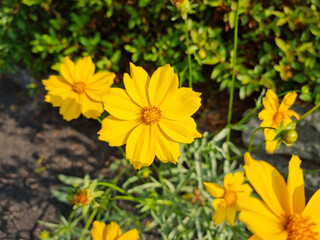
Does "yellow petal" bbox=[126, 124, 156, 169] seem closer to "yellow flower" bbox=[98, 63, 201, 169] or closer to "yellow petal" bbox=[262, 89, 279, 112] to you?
"yellow flower" bbox=[98, 63, 201, 169]

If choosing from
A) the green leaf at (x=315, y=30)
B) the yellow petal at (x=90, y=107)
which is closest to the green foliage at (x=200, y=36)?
the green leaf at (x=315, y=30)

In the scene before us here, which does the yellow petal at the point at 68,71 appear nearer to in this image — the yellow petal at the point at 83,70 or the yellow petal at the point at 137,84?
the yellow petal at the point at 83,70

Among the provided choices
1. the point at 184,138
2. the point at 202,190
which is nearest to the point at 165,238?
the point at 202,190

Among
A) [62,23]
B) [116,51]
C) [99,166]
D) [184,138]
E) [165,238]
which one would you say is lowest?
[165,238]

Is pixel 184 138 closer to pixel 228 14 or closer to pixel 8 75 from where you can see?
pixel 228 14

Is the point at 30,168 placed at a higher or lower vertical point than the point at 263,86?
lower

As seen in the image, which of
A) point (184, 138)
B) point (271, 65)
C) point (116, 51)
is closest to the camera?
point (184, 138)

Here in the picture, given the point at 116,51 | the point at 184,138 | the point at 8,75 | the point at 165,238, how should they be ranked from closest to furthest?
1. the point at 184,138
2. the point at 165,238
3. the point at 116,51
4. the point at 8,75

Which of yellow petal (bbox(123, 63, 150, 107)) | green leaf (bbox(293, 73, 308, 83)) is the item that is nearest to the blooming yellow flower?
yellow petal (bbox(123, 63, 150, 107))
